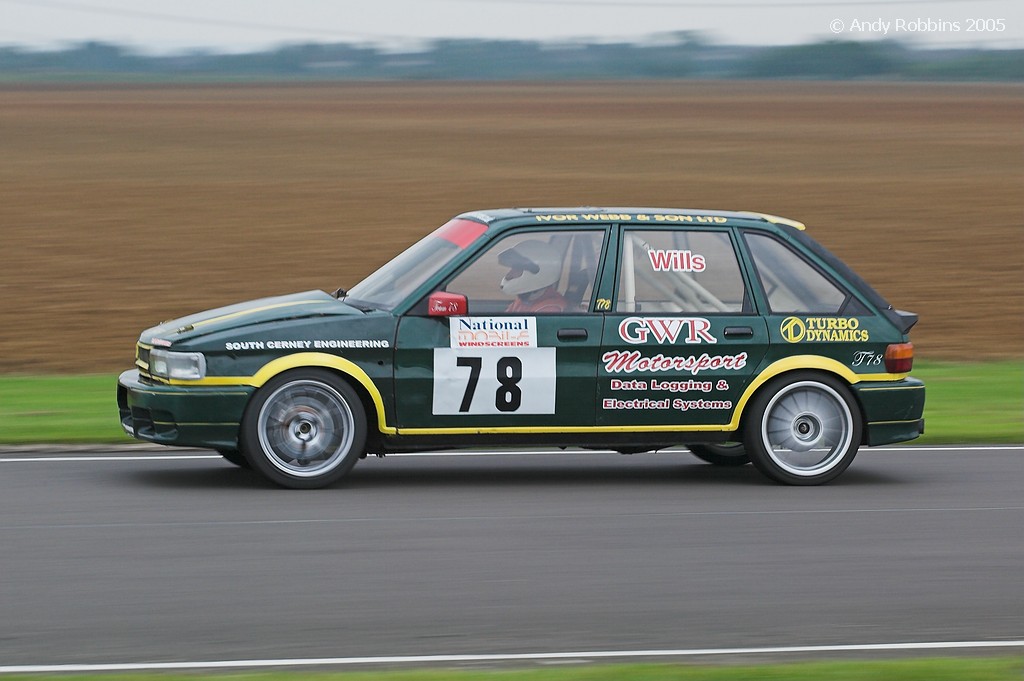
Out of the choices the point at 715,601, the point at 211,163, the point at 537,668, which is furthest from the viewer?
the point at 211,163

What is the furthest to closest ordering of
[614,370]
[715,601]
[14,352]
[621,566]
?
1. [14,352]
2. [614,370]
3. [621,566]
4. [715,601]

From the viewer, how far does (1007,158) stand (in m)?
40.2

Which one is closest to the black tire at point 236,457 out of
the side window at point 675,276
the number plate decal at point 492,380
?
the number plate decal at point 492,380

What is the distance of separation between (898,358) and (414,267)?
9.74ft

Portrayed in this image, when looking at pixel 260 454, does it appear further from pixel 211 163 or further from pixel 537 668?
pixel 211 163

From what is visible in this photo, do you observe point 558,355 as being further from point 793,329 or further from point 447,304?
point 793,329

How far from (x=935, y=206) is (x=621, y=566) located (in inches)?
960

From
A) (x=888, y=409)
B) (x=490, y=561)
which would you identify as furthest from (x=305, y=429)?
(x=888, y=409)

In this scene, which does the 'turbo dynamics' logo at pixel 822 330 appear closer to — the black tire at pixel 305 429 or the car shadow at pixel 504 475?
the car shadow at pixel 504 475

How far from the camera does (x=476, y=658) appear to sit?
5758mm

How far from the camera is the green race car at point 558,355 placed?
9.02 m

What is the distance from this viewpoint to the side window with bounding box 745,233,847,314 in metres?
9.67

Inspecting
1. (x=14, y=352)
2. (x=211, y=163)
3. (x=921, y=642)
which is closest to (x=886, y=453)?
(x=921, y=642)

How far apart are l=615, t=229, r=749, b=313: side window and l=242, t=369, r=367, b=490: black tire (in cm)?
171
